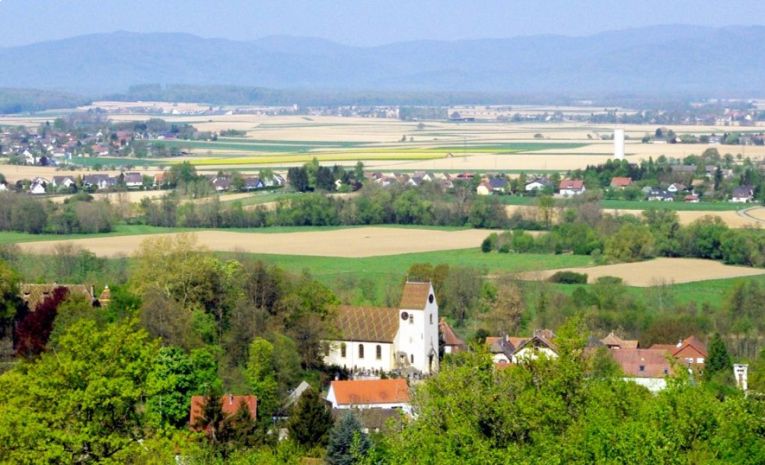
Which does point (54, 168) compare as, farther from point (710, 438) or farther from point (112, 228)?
point (710, 438)

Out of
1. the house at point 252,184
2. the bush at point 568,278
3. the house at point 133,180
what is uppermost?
the bush at point 568,278

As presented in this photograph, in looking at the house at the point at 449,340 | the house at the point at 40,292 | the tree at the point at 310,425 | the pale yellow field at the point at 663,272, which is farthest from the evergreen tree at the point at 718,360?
the house at the point at 40,292

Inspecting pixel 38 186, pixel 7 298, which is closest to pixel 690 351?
pixel 7 298

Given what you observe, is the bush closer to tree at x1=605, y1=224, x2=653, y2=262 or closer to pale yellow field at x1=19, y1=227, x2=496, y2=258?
tree at x1=605, y1=224, x2=653, y2=262

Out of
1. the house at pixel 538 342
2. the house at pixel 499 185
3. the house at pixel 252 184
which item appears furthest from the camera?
the house at pixel 252 184

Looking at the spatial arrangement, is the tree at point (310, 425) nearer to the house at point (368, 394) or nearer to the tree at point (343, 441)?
the tree at point (343, 441)

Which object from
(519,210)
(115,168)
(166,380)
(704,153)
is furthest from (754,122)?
(166,380)

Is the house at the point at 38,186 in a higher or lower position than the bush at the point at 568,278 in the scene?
lower
